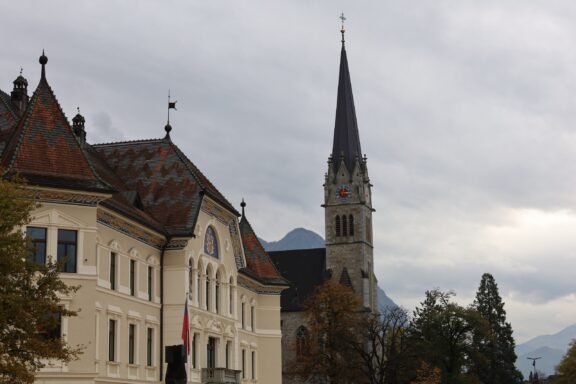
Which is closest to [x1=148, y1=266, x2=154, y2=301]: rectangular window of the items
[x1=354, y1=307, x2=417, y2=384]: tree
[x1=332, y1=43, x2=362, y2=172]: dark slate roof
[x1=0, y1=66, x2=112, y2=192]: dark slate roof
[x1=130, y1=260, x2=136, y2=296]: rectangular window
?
[x1=130, y1=260, x2=136, y2=296]: rectangular window

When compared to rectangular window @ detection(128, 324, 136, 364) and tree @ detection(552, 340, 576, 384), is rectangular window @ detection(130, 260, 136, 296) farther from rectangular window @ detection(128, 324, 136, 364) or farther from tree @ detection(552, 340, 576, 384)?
tree @ detection(552, 340, 576, 384)

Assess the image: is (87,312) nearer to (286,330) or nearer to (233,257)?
(233,257)

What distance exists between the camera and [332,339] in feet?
286

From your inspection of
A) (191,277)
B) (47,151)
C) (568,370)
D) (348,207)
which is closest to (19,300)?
(47,151)

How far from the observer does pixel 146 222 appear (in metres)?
46.3

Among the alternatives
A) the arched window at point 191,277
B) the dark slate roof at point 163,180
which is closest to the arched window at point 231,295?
the dark slate roof at point 163,180


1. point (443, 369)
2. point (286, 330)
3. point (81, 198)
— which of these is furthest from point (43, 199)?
point (286, 330)

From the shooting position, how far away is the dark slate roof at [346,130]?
129375mm

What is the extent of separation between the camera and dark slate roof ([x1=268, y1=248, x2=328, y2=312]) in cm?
12157

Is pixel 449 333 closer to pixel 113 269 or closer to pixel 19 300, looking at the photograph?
pixel 113 269

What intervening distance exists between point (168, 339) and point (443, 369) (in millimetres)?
50039

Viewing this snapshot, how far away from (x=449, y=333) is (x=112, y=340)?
2216 inches

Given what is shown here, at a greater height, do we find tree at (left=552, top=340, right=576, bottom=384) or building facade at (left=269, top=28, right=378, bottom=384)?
building facade at (left=269, top=28, right=378, bottom=384)

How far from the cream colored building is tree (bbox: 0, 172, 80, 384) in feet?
20.1
